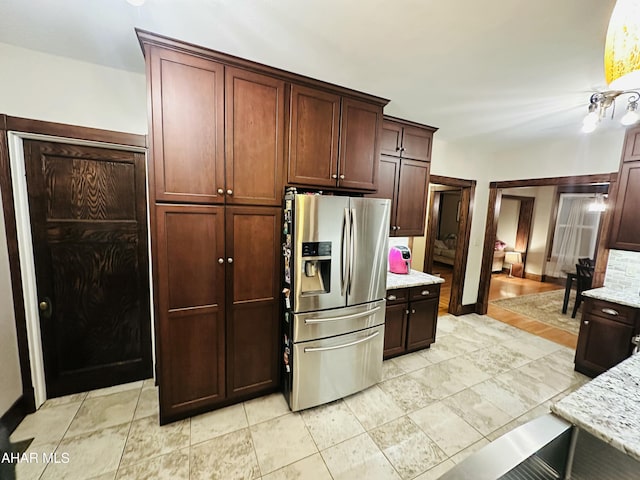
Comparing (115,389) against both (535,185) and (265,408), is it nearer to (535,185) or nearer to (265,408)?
(265,408)

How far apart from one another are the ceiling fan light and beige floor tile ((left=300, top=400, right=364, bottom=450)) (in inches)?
89.0

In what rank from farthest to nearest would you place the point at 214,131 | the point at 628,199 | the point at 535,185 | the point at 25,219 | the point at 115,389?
the point at 535,185 → the point at 628,199 → the point at 115,389 → the point at 25,219 → the point at 214,131

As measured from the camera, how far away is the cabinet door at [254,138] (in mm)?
1768

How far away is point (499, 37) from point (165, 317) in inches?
107

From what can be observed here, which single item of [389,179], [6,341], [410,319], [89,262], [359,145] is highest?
[359,145]

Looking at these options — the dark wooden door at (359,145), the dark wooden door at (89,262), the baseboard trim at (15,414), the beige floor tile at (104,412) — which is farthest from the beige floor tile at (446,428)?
the baseboard trim at (15,414)

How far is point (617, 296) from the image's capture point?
8.07 feet

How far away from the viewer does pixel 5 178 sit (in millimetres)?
1714

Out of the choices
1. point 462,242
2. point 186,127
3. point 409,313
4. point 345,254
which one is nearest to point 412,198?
point 409,313

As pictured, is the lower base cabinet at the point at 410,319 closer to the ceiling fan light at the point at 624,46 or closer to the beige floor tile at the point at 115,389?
the ceiling fan light at the point at 624,46

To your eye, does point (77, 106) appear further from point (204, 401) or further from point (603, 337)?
point (603, 337)

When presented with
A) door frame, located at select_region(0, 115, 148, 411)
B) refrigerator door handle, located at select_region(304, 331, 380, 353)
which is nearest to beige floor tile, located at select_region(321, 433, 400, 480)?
refrigerator door handle, located at select_region(304, 331, 380, 353)

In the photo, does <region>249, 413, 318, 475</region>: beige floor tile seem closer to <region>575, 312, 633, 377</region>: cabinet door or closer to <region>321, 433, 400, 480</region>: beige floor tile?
<region>321, 433, 400, 480</region>: beige floor tile

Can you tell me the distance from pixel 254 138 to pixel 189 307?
1.30 meters
